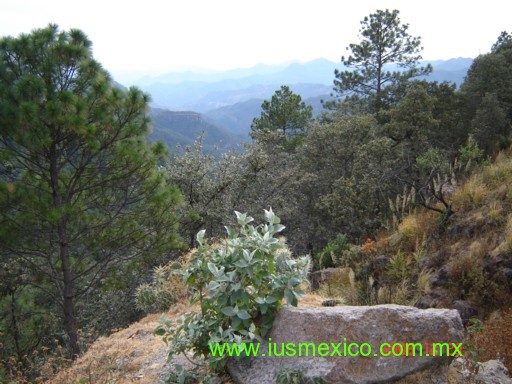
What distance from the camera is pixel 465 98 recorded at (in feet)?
53.2

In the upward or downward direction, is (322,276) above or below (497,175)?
below

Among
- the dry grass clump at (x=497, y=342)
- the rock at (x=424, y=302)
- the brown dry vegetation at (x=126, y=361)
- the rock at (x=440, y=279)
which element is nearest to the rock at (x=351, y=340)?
the dry grass clump at (x=497, y=342)

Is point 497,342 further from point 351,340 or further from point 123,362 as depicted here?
point 123,362

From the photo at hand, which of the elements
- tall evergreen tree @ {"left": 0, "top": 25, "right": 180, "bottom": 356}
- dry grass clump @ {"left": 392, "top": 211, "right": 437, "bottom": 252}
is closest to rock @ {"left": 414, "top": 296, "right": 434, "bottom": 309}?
dry grass clump @ {"left": 392, "top": 211, "right": 437, "bottom": 252}

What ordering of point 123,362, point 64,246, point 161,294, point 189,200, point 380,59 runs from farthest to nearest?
1. point 380,59
2. point 189,200
3. point 64,246
4. point 161,294
5. point 123,362

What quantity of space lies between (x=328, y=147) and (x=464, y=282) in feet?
34.9

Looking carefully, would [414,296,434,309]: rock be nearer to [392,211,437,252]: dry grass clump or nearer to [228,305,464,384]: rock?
[392,211,437,252]: dry grass clump

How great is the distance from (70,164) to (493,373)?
23.5 ft

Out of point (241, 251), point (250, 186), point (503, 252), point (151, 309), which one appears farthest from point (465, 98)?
Result: point (241, 251)

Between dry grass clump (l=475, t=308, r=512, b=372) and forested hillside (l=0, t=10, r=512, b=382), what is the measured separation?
1.02 metres

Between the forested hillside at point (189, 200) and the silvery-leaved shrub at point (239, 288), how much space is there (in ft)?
0.08

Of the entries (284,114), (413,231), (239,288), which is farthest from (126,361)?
(284,114)

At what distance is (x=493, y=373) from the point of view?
9.46 ft

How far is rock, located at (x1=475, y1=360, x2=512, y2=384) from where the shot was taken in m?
2.79
